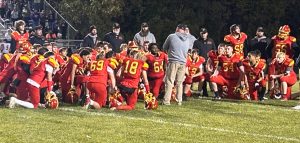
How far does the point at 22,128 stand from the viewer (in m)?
11.2

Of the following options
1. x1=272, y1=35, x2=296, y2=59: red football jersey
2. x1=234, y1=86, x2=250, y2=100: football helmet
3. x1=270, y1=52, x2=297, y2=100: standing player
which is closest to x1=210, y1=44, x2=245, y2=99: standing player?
x1=234, y1=86, x2=250, y2=100: football helmet

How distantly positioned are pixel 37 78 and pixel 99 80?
136 cm

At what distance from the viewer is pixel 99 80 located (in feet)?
47.5

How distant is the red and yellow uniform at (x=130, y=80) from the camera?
1441cm

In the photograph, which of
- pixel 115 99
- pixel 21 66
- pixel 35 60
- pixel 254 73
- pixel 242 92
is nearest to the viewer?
pixel 115 99

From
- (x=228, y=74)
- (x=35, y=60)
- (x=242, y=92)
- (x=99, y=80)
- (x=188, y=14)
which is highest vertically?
(x=188, y=14)

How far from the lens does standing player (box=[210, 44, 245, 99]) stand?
57.1 feet

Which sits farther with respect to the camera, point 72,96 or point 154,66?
point 154,66

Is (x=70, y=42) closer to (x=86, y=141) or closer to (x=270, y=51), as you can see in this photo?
(x=270, y=51)

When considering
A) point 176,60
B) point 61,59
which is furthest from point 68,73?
point 176,60

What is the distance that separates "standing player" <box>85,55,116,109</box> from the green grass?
1.56ft

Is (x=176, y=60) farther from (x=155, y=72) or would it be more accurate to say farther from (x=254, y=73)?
(x=254, y=73)

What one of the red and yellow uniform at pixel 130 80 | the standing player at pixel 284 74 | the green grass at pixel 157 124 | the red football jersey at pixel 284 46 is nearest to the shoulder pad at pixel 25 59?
the green grass at pixel 157 124

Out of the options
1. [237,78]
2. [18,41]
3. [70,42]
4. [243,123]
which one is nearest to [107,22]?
[70,42]
